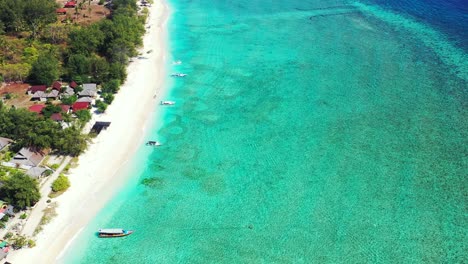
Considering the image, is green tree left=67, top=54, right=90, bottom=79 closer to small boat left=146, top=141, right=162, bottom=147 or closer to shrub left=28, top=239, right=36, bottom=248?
small boat left=146, top=141, right=162, bottom=147

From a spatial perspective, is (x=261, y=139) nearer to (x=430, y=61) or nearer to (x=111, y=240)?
(x=111, y=240)

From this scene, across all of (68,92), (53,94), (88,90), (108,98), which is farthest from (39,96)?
(108,98)

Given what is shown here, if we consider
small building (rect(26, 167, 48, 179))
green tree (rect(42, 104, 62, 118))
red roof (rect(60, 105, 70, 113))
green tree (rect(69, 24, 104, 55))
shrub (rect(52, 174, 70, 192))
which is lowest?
shrub (rect(52, 174, 70, 192))

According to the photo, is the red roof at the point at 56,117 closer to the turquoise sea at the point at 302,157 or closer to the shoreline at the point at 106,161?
the shoreline at the point at 106,161

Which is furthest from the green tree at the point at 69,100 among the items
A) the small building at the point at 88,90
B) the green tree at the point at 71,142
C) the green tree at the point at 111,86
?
the green tree at the point at 71,142

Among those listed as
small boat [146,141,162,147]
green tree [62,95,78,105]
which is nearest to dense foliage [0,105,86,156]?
green tree [62,95,78,105]

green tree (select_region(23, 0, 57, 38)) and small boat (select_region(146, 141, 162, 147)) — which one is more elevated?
green tree (select_region(23, 0, 57, 38))
